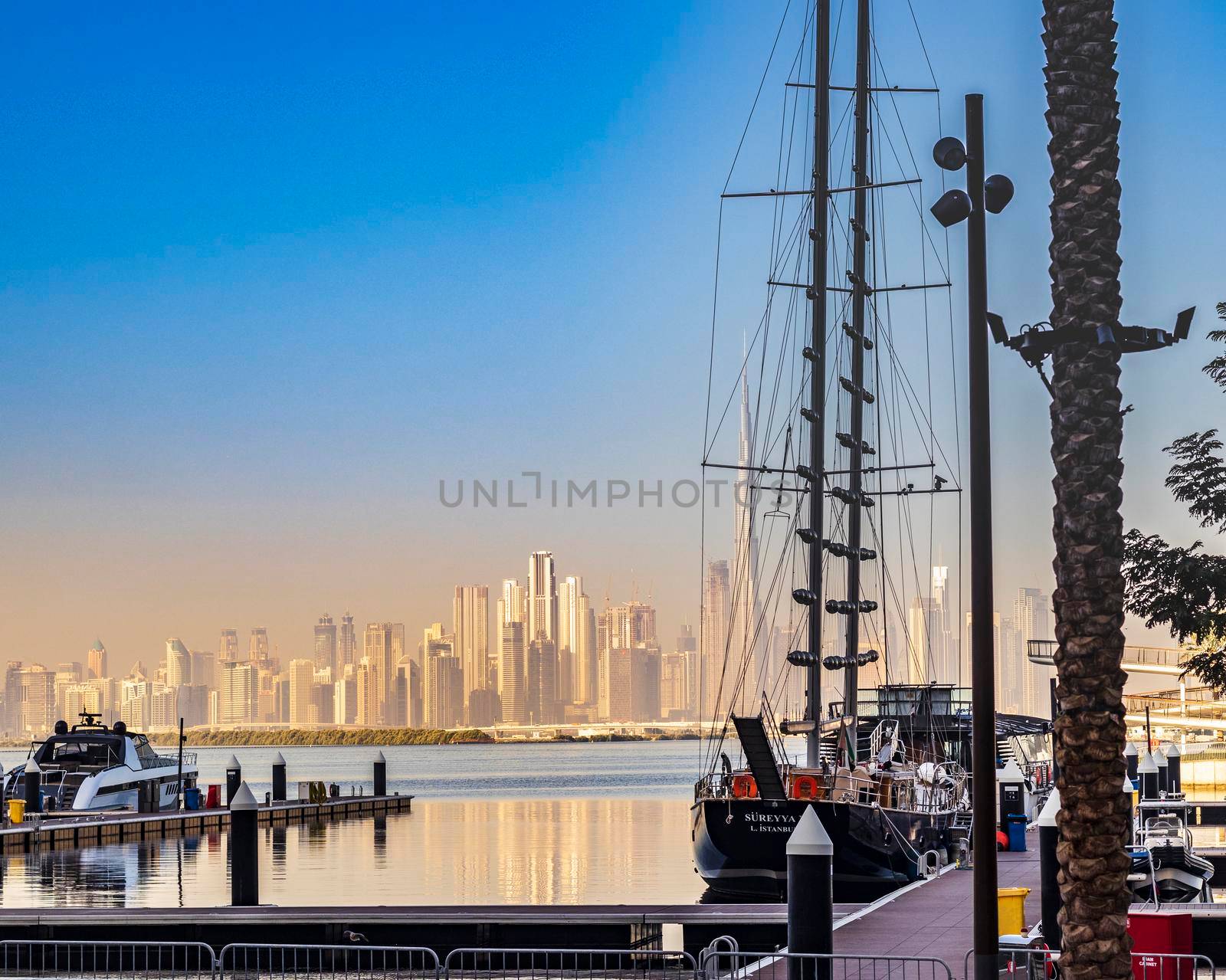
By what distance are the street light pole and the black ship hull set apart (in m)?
19.7

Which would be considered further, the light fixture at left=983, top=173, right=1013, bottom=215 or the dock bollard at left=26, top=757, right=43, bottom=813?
the dock bollard at left=26, top=757, right=43, bottom=813

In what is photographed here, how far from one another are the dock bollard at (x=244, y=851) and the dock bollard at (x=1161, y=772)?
32.1m

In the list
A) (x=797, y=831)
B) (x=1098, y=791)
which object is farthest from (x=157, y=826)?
(x=1098, y=791)

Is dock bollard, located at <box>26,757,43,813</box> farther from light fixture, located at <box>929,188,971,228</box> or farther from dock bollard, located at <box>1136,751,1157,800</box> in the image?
light fixture, located at <box>929,188,971,228</box>

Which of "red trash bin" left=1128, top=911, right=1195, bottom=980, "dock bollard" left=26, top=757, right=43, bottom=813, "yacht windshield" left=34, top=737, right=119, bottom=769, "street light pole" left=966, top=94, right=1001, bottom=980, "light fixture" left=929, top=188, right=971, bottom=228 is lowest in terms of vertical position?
"dock bollard" left=26, top=757, right=43, bottom=813

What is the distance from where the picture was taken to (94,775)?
66.2 m

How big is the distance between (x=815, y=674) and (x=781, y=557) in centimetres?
676

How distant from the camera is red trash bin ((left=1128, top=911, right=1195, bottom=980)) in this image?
16.7 m

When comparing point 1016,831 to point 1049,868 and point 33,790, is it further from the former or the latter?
point 33,790

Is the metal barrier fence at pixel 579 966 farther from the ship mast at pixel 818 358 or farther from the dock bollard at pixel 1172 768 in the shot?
the dock bollard at pixel 1172 768

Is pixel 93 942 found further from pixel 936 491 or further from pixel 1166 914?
pixel 936 491

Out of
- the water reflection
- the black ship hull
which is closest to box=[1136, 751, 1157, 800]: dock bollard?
the water reflection

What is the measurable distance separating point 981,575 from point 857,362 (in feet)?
104

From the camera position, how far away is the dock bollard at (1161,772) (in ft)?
171
